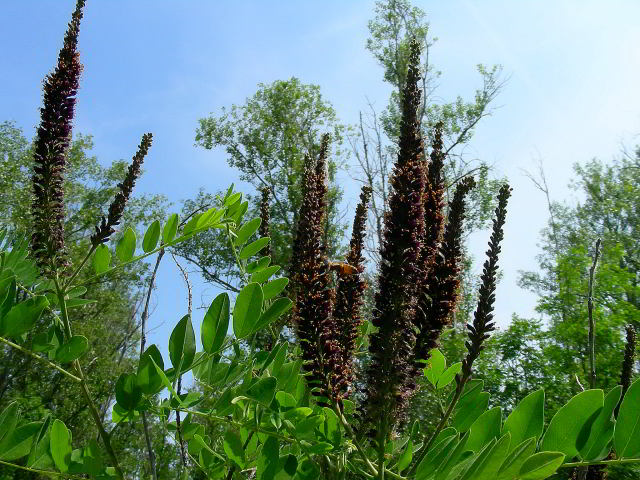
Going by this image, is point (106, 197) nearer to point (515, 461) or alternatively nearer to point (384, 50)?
point (384, 50)

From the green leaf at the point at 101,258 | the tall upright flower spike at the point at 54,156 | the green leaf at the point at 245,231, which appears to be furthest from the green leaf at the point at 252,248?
the tall upright flower spike at the point at 54,156

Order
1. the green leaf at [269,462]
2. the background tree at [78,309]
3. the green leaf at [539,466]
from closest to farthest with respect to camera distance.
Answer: the green leaf at [539,466] < the green leaf at [269,462] < the background tree at [78,309]

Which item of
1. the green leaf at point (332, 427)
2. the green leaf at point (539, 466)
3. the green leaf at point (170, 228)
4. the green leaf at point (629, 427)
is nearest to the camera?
the green leaf at point (539, 466)

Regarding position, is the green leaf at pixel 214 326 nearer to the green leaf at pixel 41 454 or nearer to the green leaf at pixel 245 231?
the green leaf at pixel 41 454

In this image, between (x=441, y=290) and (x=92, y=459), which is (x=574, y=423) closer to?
(x=441, y=290)

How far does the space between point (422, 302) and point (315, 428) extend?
333 millimetres

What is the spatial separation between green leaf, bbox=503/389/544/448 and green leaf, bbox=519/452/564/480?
0.59 ft

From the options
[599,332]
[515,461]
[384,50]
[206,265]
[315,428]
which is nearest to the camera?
[515,461]

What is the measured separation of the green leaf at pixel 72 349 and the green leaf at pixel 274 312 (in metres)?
0.33

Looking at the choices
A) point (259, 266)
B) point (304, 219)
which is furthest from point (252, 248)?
point (304, 219)

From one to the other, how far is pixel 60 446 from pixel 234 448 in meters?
0.33

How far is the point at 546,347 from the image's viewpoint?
43.8 ft

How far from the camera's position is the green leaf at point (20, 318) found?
1.12 m

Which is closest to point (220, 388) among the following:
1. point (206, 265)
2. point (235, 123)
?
point (206, 265)
